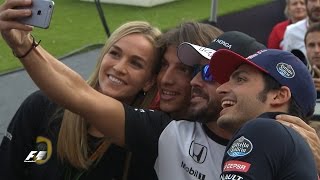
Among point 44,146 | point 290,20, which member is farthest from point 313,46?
point 44,146

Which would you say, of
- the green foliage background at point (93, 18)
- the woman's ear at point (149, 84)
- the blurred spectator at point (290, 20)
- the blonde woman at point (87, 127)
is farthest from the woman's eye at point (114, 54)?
the green foliage background at point (93, 18)

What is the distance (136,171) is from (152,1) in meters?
10.5

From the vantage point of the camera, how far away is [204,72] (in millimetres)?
→ 2387

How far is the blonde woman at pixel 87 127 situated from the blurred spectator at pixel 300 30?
10.6ft

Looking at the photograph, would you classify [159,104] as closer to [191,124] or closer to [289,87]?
[191,124]

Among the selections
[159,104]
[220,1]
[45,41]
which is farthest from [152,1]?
[159,104]

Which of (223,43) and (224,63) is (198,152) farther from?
(223,43)

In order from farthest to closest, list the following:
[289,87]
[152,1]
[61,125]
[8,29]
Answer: [152,1] < [61,125] < [8,29] < [289,87]

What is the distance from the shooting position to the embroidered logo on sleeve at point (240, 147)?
5.29 ft

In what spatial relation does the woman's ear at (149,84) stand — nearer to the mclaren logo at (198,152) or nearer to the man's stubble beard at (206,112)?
the man's stubble beard at (206,112)

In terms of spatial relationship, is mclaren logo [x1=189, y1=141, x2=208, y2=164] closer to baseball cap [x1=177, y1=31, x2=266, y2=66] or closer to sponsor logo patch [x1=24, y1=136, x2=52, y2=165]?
baseball cap [x1=177, y1=31, x2=266, y2=66]

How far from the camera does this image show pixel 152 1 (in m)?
12.6

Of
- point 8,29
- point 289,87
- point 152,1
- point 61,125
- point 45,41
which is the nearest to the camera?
point 289,87

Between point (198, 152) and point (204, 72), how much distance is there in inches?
14.5
